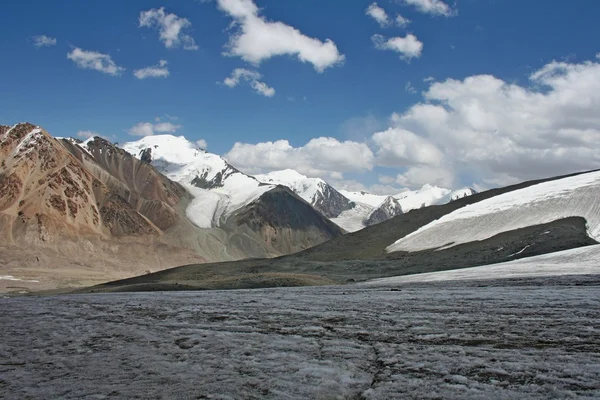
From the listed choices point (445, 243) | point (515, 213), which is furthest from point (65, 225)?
point (515, 213)

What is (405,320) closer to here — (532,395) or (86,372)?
(532,395)

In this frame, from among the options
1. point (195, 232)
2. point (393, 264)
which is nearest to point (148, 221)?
point (195, 232)

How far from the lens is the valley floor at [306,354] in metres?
4.66

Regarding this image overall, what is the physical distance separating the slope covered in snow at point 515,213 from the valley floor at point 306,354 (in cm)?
7150

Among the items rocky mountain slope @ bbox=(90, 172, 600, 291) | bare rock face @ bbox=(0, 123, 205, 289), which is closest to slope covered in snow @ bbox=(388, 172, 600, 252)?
rocky mountain slope @ bbox=(90, 172, 600, 291)

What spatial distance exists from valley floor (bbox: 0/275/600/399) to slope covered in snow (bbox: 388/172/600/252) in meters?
71.5

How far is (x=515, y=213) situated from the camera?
3344 inches

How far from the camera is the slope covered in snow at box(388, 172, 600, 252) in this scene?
79.1 meters

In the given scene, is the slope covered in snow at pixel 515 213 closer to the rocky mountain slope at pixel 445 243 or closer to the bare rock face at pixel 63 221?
the rocky mountain slope at pixel 445 243

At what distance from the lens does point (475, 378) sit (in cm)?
489

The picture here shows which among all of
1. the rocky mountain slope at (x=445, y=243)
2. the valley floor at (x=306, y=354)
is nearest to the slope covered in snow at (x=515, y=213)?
the rocky mountain slope at (x=445, y=243)

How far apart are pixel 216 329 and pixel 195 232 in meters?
191

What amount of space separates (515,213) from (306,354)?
8619 cm

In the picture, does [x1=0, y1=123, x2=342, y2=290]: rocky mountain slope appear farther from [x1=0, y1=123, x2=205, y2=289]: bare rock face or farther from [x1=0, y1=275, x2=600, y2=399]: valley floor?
[x1=0, y1=275, x2=600, y2=399]: valley floor
